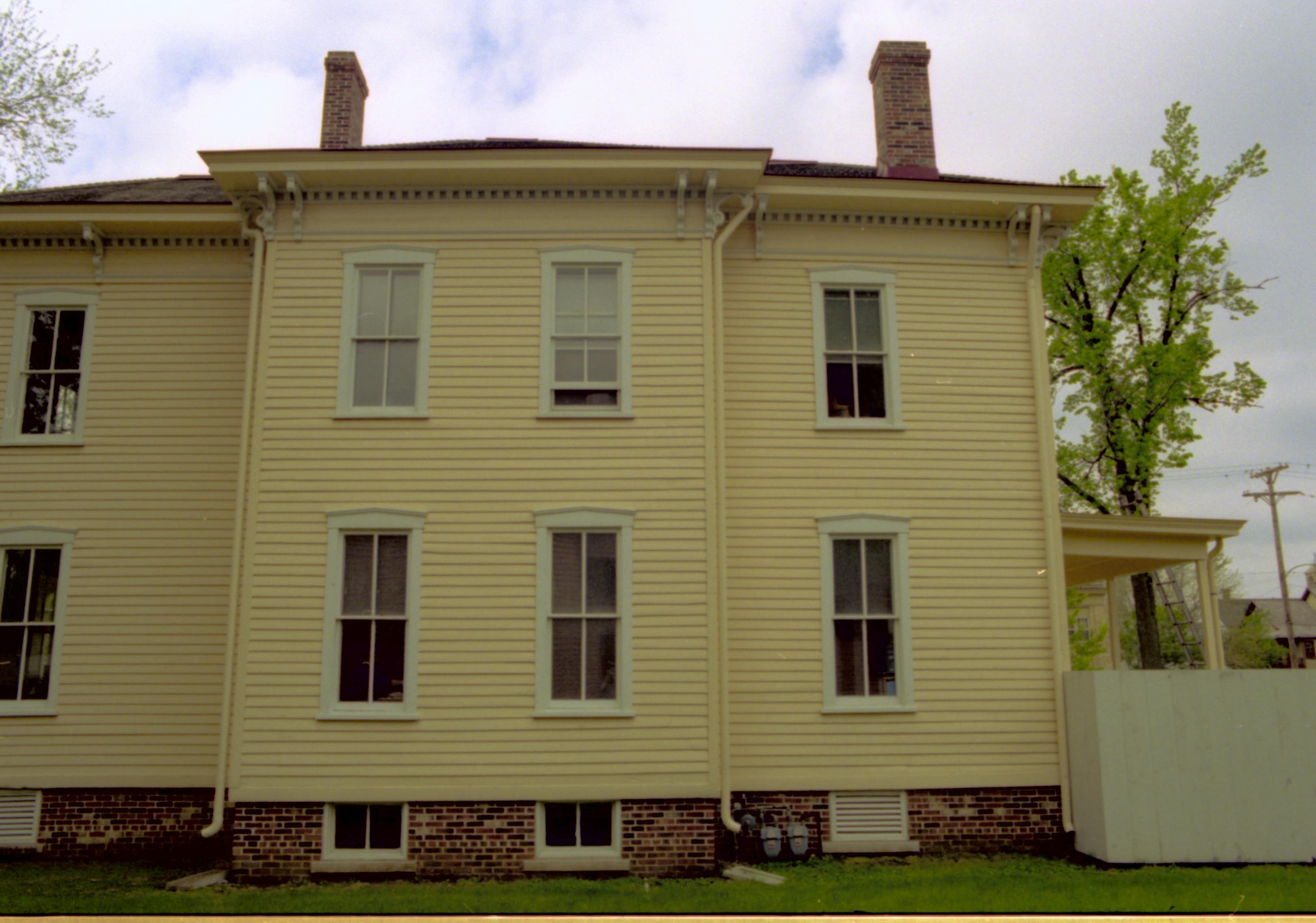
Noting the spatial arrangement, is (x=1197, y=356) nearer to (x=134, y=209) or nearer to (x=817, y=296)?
(x=817, y=296)

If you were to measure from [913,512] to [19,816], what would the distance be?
10.9 meters

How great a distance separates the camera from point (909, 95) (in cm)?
1395

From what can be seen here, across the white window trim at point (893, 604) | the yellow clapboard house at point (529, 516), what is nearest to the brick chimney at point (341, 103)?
the yellow clapboard house at point (529, 516)

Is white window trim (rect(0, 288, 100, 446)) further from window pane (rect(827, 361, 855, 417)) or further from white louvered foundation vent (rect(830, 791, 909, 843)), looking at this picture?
white louvered foundation vent (rect(830, 791, 909, 843))

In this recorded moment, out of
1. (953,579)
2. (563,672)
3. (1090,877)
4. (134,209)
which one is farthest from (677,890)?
(134,209)

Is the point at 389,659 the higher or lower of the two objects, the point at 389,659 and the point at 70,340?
the lower

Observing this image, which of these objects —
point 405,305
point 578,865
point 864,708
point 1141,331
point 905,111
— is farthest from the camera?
point 1141,331

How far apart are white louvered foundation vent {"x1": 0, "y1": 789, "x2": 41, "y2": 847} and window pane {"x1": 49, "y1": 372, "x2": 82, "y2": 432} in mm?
4300

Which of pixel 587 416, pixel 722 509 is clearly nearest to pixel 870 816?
pixel 722 509

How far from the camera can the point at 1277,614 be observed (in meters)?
75.0

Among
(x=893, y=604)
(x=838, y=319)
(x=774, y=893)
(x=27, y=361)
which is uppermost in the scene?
(x=838, y=319)

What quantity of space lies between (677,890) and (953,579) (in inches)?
186

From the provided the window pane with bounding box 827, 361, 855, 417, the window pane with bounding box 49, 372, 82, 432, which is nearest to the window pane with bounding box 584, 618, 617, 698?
the window pane with bounding box 827, 361, 855, 417

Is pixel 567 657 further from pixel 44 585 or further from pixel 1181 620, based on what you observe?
Answer: pixel 1181 620
